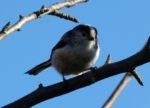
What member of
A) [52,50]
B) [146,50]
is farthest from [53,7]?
[52,50]

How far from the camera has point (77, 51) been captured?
3.53m

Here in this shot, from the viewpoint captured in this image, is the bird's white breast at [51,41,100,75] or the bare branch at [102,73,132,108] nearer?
the bare branch at [102,73,132,108]

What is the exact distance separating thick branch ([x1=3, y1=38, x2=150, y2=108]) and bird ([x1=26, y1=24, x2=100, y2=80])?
1.06 meters

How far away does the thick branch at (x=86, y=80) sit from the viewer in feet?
6.82

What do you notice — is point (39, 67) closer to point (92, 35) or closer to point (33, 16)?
point (92, 35)

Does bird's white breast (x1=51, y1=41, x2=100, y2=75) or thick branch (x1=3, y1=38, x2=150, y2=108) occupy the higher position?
bird's white breast (x1=51, y1=41, x2=100, y2=75)

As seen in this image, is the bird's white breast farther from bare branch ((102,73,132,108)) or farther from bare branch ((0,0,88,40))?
bare branch ((102,73,132,108))

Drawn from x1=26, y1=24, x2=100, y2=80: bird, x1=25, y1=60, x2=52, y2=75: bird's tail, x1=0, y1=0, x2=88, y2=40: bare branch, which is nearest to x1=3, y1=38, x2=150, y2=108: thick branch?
x1=0, y1=0, x2=88, y2=40: bare branch

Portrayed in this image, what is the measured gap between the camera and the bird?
3.49 m

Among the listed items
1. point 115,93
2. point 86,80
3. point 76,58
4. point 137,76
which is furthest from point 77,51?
point 115,93

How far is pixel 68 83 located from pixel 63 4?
565 mm

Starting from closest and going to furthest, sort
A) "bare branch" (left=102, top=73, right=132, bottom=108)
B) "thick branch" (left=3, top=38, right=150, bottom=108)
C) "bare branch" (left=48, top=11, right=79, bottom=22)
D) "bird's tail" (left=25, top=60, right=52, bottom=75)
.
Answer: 1. "bare branch" (left=102, top=73, right=132, bottom=108)
2. "thick branch" (left=3, top=38, right=150, bottom=108)
3. "bare branch" (left=48, top=11, right=79, bottom=22)
4. "bird's tail" (left=25, top=60, right=52, bottom=75)

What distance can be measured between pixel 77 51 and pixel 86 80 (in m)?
1.22

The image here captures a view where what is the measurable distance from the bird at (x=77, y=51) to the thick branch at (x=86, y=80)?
3.47ft
